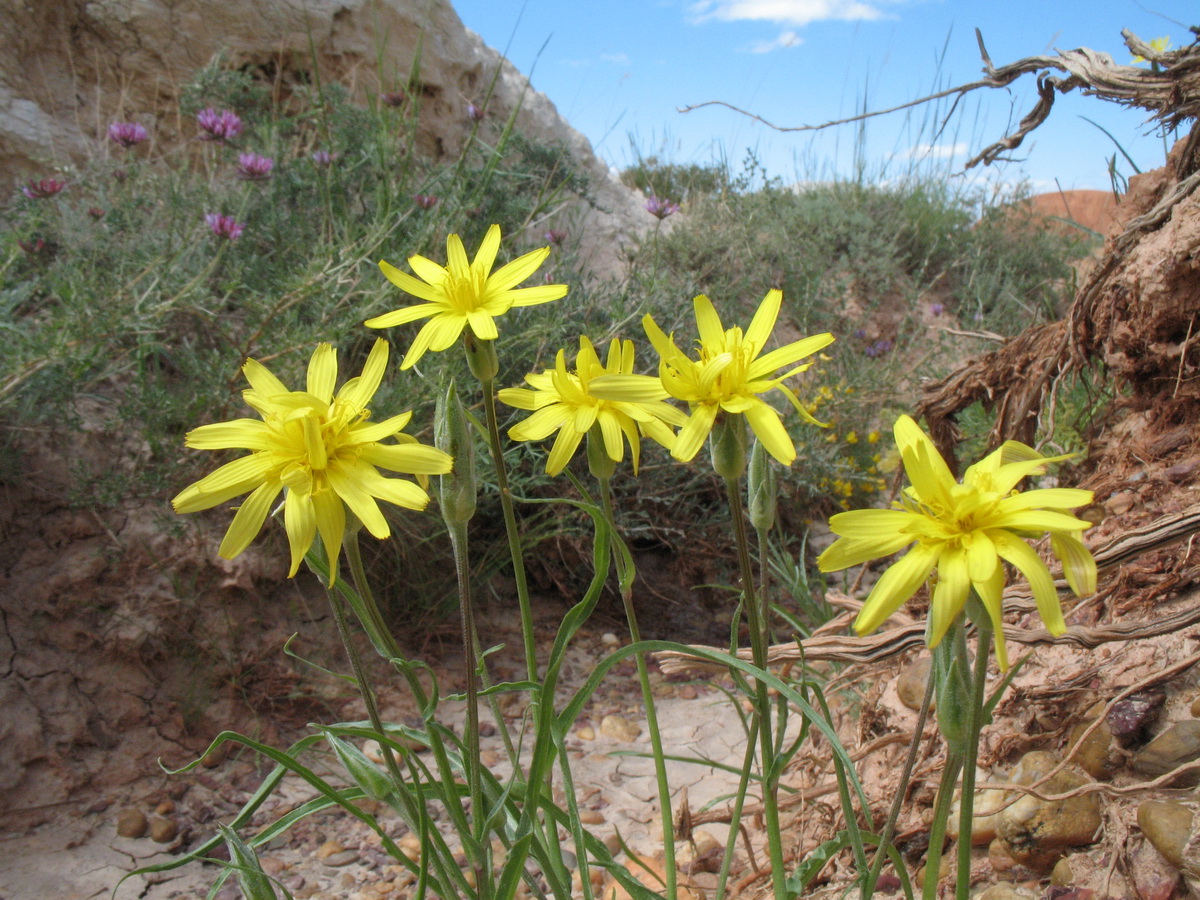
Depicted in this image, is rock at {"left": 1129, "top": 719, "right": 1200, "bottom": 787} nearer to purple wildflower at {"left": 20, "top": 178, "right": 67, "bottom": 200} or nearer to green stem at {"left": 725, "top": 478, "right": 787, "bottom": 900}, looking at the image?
green stem at {"left": 725, "top": 478, "right": 787, "bottom": 900}

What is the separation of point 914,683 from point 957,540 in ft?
4.19

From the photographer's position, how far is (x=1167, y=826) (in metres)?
1.37

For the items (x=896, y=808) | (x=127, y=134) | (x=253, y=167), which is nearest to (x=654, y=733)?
(x=896, y=808)

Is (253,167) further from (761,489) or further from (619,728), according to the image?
(761,489)

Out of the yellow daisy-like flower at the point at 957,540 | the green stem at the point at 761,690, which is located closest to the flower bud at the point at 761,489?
the green stem at the point at 761,690

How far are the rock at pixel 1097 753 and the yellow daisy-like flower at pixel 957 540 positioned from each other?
930 mm

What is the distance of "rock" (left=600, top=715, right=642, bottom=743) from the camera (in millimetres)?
2879

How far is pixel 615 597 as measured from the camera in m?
3.73

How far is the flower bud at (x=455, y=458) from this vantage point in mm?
1013

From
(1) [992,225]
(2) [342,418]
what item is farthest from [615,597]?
(1) [992,225]

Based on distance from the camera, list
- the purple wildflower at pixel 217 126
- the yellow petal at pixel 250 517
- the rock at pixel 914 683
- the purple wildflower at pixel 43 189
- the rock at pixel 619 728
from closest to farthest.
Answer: the yellow petal at pixel 250 517 < the rock at pixel 914 683 < the rock at pixel 619 728 < the purple wildflower at pixel 43 189 < the purple wildflower at pixel 217 126

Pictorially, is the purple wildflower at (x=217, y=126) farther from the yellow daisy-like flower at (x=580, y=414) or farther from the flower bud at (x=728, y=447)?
the flower bud at (x=728, y=447)

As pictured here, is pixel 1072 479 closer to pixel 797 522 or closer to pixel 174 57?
pixel 797 522

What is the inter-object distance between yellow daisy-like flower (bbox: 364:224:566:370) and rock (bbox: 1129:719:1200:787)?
1354mm
